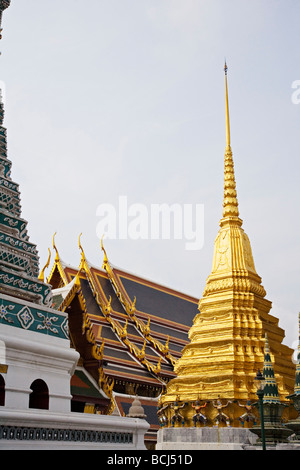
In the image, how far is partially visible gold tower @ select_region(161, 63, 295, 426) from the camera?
15.4 m

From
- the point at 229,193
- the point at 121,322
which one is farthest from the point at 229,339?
the point at 229,193

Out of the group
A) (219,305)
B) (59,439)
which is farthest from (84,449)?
(219,305)

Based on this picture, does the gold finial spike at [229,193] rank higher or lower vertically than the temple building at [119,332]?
higher

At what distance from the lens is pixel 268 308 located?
59.7ft

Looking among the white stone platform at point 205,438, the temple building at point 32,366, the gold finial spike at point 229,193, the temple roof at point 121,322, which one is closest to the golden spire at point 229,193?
the gold finial spike at point 229,193

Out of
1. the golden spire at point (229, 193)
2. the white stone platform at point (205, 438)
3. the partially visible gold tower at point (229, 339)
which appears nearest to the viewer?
the white stone platform at point (205, 438)

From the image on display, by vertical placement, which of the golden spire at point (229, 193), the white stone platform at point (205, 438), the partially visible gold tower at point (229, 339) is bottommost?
the white stone platform at point (205, 438)

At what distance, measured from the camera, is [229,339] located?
53.9 ft

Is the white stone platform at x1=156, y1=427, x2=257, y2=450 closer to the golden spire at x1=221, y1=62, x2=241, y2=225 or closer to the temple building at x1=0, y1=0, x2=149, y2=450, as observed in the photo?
the temple building at x1=0, y1=0, x2=149, y2=450

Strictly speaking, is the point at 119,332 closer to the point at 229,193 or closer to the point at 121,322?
the point at 121,322

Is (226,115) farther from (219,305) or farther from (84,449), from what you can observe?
(84,449)

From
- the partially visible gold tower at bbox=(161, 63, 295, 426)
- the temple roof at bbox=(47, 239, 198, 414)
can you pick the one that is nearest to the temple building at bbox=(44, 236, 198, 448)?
the temple roof at bbox=(47, 239, 198, 414)

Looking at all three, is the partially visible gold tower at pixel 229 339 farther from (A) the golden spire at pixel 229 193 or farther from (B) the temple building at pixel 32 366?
(B) the temple building at pixel 32 366

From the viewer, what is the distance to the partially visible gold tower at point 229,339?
15367mm
